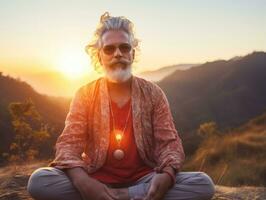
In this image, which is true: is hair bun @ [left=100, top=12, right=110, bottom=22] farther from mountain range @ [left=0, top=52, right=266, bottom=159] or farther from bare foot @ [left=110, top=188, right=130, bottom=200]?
mountain range @ [left=0, top=52, right=266, bottom=159]

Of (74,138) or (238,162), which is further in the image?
(238,162)

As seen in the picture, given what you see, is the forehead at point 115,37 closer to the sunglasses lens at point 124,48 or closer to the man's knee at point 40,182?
the sunglasses lens at point 124,48

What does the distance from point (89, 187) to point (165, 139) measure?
35.5 inches

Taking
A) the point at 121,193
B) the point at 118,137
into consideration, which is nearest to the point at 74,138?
the point at 118,137

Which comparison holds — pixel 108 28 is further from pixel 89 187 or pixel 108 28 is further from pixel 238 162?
pixel 238 162

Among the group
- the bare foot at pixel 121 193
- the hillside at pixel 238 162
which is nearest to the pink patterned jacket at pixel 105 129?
the bare foot at pixel 121 193

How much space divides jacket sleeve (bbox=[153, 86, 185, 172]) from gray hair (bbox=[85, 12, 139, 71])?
629 mm

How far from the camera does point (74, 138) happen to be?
439cm

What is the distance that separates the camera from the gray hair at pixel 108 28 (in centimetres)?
474

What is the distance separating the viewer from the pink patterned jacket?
4.36 metres

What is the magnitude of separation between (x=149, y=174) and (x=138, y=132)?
16.3 inches

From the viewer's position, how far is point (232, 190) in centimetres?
623

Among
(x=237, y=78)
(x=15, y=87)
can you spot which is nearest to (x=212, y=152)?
(x=15, y=87)

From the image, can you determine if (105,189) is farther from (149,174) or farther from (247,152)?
(247,152)
